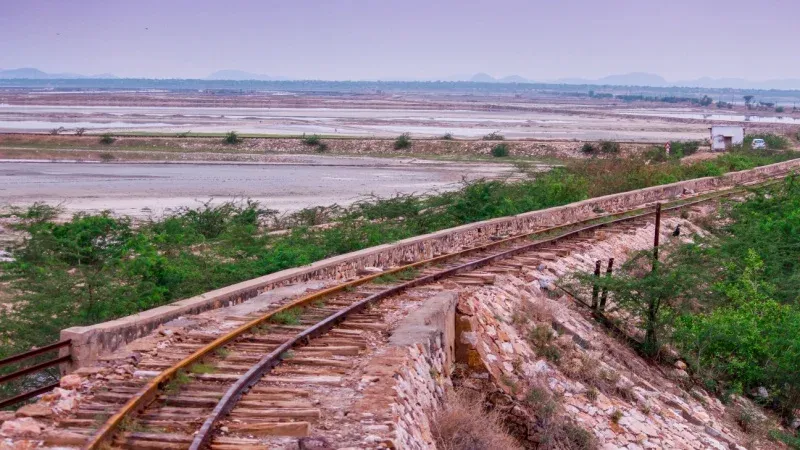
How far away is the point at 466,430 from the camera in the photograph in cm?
1047

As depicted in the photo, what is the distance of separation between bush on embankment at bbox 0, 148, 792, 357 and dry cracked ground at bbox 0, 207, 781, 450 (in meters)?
2.75

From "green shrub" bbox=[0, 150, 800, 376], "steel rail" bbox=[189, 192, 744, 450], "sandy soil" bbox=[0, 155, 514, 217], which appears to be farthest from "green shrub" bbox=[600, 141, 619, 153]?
"steel rail" bbox=[189, 192, 744, 450]

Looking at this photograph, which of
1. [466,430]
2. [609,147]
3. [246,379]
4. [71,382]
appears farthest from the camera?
[609,147]

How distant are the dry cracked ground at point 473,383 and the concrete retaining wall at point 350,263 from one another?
35 cm

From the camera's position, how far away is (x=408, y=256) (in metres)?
19.5

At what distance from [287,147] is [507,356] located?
60.3m

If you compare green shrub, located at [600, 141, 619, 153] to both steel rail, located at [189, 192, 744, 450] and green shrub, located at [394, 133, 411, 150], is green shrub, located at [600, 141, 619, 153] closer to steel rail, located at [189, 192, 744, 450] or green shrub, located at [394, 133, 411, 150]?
green shrub, located at [394, 133, 411, 150]

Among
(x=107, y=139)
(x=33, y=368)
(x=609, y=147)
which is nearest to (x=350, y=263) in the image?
(x=33, y=368)

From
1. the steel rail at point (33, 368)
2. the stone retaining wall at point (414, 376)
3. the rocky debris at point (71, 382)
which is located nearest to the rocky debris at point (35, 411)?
the rocky debris at point (71, 382)

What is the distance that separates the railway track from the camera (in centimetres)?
836

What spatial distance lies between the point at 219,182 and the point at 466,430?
41.8 m

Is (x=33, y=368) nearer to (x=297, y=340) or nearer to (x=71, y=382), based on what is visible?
(x=71, y=382)

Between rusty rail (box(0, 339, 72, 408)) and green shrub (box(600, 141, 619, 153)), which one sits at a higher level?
rusty rail (box(0, 339, 72, 408))

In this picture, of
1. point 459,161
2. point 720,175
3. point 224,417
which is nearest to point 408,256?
point 224,417
